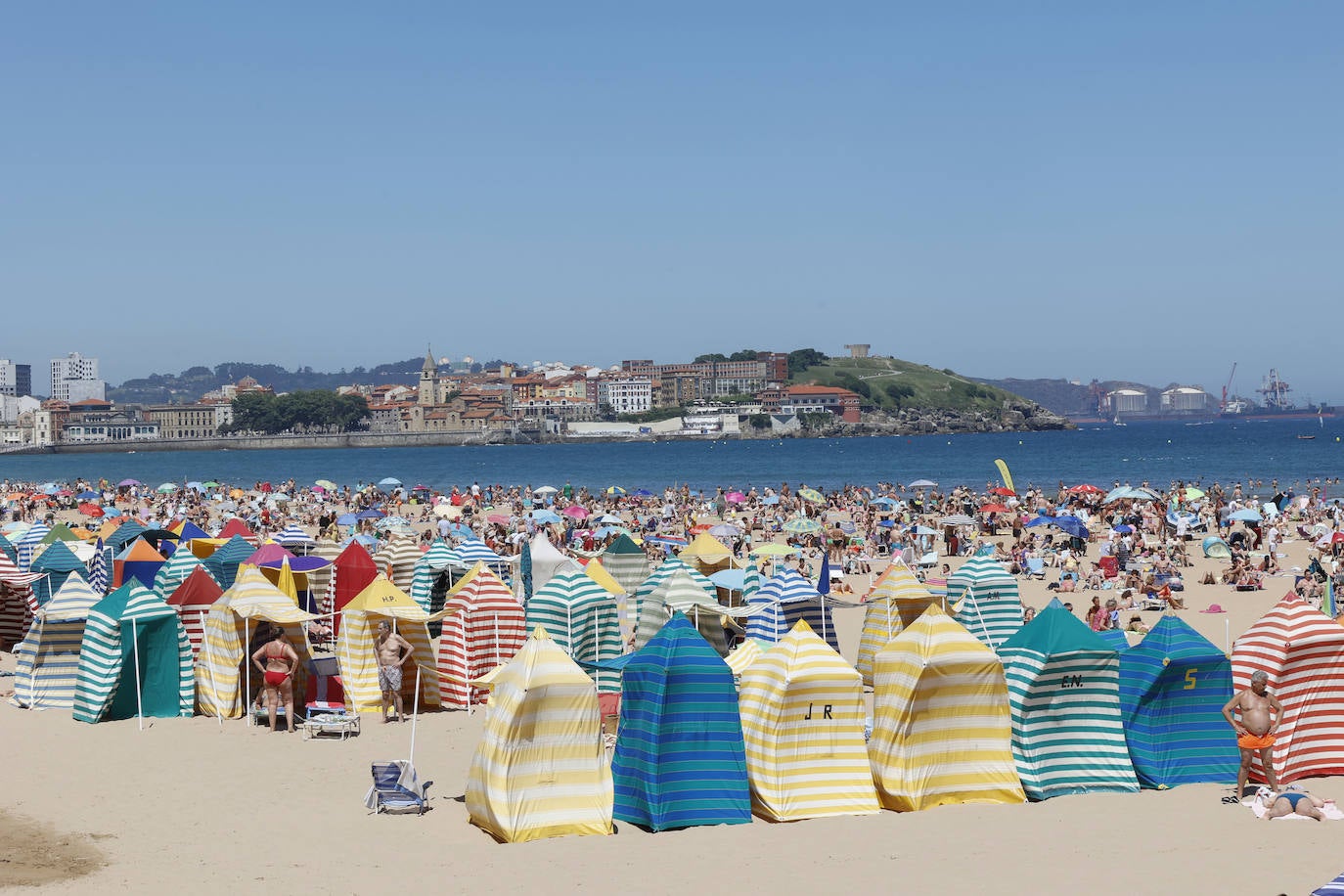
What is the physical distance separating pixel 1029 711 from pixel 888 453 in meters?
99.8

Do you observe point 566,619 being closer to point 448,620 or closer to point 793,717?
point 448,620

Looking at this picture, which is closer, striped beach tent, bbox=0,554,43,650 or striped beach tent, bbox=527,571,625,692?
striped beach tent, bbox=527,571,625,692

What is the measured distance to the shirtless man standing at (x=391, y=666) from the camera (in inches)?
478

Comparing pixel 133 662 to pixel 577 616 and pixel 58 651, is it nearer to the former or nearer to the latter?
pixel 58 651

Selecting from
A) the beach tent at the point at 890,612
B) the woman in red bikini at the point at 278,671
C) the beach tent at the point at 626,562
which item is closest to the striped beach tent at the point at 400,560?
the beach tent at the point at 626,562

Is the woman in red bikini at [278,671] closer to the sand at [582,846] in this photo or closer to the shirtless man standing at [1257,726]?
the sand at [582,846]

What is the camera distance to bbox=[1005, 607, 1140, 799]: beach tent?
370 inches

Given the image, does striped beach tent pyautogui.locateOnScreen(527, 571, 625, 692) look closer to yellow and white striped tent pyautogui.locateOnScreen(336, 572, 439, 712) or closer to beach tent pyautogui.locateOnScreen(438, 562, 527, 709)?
beach tent pyautogui.locateOnScreen(438, 562, 527, 709)

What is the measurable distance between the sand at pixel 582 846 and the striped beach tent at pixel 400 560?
8641mm

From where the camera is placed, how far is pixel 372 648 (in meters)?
12.6

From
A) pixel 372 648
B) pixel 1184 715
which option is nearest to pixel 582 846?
pixel 1184 715

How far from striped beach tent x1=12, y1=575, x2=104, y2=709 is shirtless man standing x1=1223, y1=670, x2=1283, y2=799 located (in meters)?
10.1

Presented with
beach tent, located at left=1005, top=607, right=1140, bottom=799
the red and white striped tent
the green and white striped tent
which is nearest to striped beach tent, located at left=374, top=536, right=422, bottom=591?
the green and white striped tent

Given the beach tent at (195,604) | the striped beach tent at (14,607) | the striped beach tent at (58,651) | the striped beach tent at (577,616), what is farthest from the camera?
the striped beach tent at (14,607)
